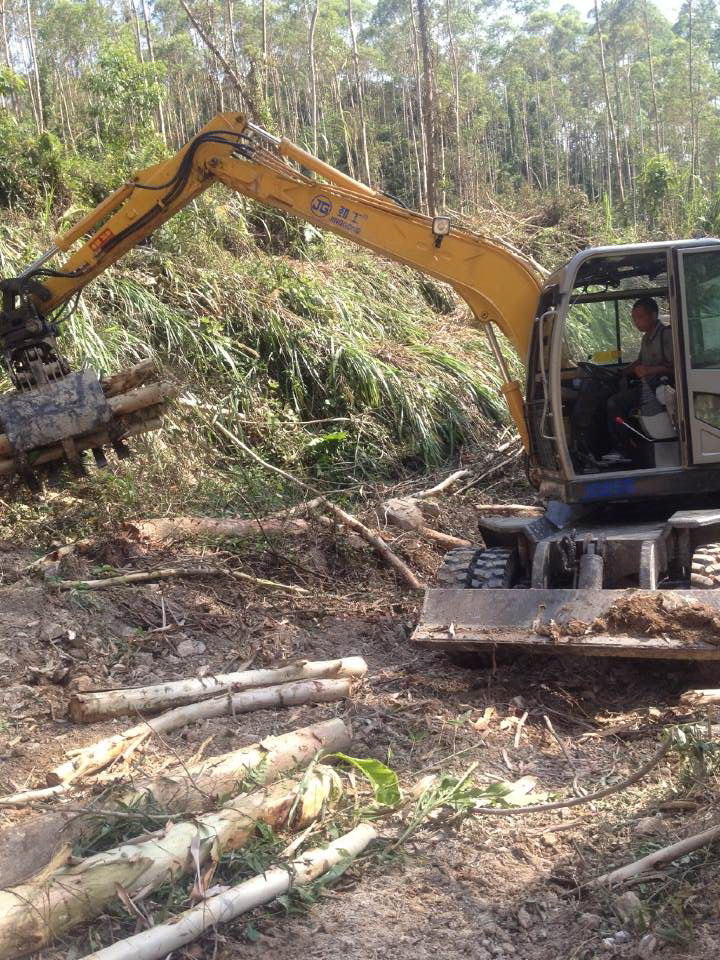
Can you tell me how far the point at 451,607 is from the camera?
5414 millimetres

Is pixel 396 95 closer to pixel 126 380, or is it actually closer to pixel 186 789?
pixel 126 380

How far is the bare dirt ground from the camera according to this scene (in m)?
3.04

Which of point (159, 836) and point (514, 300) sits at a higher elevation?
point (514, 300)

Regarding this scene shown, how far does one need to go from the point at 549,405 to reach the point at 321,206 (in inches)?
85.2

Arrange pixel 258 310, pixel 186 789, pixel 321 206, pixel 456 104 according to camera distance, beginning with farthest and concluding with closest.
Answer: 1. pixel 456 104
2. pixel 258 310
3. pixel 321 206
4. pixel 186 789

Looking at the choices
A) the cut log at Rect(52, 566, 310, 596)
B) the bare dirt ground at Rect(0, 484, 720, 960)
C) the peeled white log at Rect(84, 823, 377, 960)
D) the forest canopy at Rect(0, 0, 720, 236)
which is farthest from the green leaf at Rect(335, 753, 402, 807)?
the forest canopy at Rect(0, 0, 720, 236)

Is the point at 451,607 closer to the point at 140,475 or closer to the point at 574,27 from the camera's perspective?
the point at 140,475

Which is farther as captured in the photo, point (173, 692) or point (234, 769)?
point (173, 692)

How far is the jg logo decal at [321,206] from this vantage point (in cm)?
663

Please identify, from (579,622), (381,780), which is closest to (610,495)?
(579,622)

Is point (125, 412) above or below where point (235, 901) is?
above

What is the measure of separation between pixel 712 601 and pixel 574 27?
198ft

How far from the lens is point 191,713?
15.2 ft

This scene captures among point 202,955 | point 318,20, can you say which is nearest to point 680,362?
point 202,955
